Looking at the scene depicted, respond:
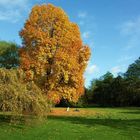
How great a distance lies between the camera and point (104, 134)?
2623 cm

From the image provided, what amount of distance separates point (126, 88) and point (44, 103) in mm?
76730

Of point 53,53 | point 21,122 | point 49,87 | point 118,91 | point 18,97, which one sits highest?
point 118,91

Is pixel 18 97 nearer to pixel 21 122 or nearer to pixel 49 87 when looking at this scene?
pixel 21 122

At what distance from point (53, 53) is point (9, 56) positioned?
22.2 metres

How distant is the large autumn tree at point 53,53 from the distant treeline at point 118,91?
5070 centimetres

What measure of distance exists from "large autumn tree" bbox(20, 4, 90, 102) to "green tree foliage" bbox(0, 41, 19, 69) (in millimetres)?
19168

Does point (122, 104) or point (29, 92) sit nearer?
point (29, 92)

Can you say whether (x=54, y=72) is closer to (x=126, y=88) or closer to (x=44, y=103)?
(x=44, y=103)

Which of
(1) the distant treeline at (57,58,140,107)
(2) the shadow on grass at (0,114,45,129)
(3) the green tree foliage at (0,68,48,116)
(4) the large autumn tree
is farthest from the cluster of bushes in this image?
(1) the distant treeline at (57,58,140,107)

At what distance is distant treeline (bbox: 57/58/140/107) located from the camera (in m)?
102

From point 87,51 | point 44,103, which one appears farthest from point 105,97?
point 44,103

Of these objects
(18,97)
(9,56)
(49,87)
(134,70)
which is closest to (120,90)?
(134,70)

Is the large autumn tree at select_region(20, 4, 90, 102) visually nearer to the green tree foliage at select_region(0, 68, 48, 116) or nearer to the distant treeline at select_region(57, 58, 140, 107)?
the green tree foliage at select_region(0, 68, 48, 116)

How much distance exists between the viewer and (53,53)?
1811 inches
